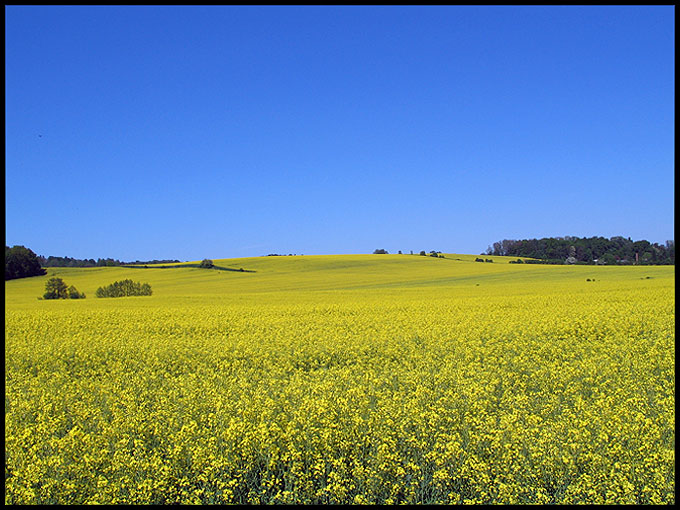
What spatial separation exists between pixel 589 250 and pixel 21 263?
8110 cm

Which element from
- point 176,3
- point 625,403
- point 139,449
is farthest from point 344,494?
point 176,3

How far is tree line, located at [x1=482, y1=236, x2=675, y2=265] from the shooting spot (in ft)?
214

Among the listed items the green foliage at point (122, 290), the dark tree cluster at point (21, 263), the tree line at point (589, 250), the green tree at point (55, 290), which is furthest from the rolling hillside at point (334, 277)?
the tree line at point (589, 250)

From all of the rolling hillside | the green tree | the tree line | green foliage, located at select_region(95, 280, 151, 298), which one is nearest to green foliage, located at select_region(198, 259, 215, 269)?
the rolling hillside

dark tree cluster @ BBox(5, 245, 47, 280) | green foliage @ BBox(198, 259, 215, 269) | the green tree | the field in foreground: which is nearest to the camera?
the field in foreground

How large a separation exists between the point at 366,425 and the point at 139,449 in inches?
93.9

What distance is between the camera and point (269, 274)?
201ft

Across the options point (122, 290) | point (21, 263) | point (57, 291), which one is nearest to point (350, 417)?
point (122, 290)

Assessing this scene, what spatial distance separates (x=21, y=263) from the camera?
63000 millimetres

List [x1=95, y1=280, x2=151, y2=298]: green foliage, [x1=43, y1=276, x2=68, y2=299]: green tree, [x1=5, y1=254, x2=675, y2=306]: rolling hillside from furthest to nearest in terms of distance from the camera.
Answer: [x1=5, y1=254, x2=675, y2=306]: rolling hillside < [x1=95, y1=280, x2=151, y2=298]: green foliage < [x1=43, y1=276, x2=68, y2=299]: green tree

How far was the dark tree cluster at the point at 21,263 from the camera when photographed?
201 feet

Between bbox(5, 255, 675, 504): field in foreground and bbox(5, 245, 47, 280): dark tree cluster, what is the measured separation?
5768cm

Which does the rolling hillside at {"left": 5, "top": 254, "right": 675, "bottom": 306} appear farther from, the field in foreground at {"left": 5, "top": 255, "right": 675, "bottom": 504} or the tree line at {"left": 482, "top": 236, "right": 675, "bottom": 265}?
the field in foreground at {"left": 5, "top": 255, "right": 675, "bottom": 504}

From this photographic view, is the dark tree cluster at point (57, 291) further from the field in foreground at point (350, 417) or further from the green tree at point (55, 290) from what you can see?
the field in foreground at point (350, 417)
